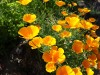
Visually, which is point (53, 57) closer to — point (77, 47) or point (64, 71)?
point (64, 71)

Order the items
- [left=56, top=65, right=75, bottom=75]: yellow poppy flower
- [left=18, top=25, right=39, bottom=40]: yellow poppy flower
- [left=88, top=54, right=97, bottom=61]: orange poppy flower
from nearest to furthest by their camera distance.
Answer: [left=56, top=65, right=75, bottom=75]: yellow poppy flower → [left=18, top=25, right=39, bottom=40]: yellow poppy flower → [left=88, top=54, right=97, bottom=61]: orange poppy flower

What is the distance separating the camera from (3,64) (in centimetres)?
407

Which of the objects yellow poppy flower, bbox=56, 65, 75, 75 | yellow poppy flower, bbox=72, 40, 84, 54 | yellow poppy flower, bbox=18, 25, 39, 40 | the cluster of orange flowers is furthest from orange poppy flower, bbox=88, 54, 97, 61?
yellow poppy flower, bbox=18, 25, 39, 40

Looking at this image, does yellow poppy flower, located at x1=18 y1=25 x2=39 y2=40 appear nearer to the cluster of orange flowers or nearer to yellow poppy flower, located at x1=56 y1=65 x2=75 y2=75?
the cluster of orange flowers

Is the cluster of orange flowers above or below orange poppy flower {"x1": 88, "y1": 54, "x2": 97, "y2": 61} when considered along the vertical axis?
above

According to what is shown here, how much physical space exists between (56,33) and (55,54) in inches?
27.1

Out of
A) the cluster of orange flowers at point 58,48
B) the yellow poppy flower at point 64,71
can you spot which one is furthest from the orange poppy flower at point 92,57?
the yellow poppy flower at point 64,71

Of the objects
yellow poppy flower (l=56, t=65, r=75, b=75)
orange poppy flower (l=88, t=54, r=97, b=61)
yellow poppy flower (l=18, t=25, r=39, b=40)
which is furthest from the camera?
orange poppy flower (l=88, t=54, r=97, b=61)

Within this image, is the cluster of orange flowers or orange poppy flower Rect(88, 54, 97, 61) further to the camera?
orange poppy flower Rect(88, 54, 97, 61)

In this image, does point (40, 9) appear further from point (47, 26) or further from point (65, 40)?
point (65, 40)

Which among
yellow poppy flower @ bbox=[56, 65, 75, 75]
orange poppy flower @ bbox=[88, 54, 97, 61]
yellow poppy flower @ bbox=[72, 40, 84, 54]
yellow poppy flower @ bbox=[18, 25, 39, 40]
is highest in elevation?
yellow poppy flower @ bbox=[18, 25, 39, 40]

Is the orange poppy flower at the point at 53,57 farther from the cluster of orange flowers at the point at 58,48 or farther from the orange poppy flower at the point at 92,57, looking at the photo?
the orange poppy flower at the point at 92,57

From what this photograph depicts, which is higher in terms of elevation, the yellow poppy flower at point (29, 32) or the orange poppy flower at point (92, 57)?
the yellow poppy flower at point (29, 32)

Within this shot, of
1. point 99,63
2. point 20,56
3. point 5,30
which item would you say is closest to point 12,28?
point 5,30
